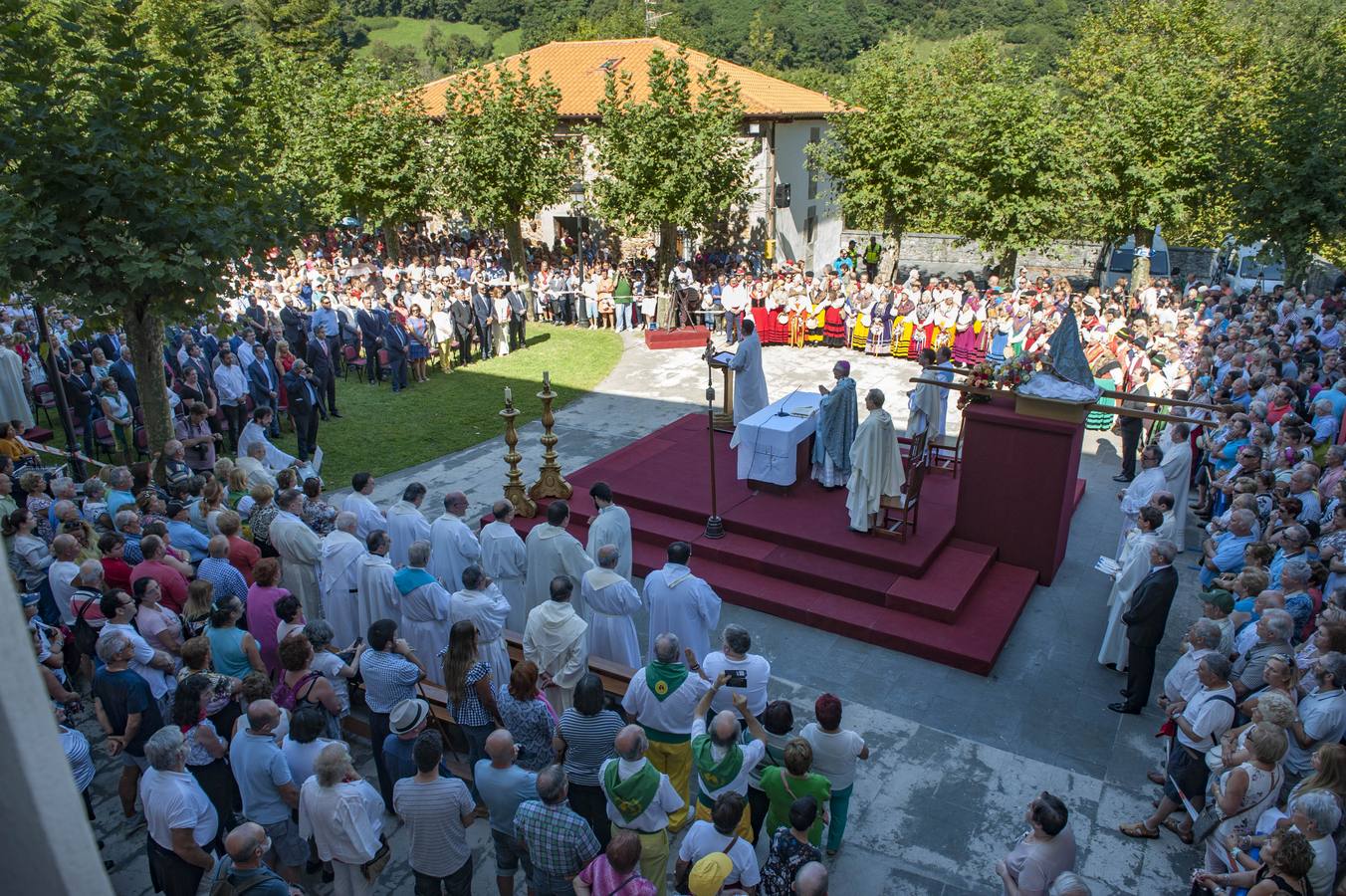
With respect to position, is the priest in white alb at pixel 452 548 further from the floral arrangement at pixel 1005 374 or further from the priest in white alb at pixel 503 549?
the floral arrangement at pixel 1005 374

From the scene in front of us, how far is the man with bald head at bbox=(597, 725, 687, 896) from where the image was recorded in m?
4.96

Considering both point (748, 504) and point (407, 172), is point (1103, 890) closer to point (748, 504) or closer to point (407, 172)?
point (748, 504)

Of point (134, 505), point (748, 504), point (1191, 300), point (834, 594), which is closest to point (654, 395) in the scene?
point (748, 504)

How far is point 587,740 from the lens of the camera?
566 cm

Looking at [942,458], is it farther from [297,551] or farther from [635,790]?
[635,790]

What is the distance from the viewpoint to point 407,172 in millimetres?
24250

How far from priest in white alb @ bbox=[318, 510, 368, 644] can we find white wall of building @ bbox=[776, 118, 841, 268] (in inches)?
859

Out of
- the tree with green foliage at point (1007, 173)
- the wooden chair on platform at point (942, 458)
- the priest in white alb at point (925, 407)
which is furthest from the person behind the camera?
the tree with green foliage at point (1007, 173)

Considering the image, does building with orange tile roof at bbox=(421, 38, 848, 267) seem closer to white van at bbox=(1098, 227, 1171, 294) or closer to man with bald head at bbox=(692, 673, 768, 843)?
white van at bbox=(1098, 227, 1171, 294)

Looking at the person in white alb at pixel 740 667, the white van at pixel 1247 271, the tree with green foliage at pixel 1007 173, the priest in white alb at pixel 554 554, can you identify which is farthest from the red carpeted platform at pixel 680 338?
the person in white alb at pixel 740 667

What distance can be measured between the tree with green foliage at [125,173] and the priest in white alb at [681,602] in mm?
5256

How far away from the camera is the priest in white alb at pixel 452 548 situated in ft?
27.1

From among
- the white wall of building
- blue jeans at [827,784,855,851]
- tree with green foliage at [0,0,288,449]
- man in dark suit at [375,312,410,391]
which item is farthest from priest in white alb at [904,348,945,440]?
the white wall of building

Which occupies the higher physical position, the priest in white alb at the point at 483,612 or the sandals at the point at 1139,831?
the priest in white alb at the point at 483,612
